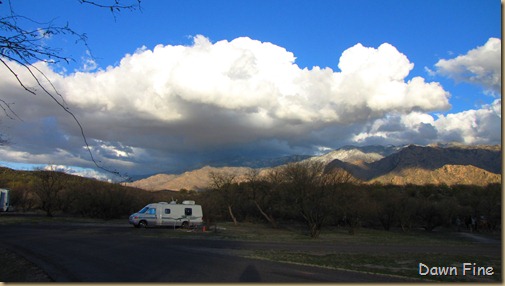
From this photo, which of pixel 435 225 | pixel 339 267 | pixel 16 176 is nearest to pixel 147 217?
pixel 339 267

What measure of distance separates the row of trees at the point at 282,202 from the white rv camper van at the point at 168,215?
562 cm

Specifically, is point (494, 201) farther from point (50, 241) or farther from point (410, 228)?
point (50, 241)

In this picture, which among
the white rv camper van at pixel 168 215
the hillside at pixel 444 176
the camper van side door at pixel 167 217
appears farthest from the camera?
the hillside at pixel 444 176

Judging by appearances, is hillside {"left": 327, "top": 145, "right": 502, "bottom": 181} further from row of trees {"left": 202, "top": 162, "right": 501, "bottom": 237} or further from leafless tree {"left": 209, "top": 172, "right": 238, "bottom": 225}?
leafless tree {"left": 209, "top": 172, "right": 238, "bottom": 225}

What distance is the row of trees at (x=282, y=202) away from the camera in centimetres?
4022

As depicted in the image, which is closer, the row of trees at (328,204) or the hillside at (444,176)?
the row of trees at (328,204)

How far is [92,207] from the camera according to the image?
53.0 m

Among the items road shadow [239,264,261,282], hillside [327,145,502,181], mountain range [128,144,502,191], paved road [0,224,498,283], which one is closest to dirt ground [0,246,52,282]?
paved road [0,224,498,283]

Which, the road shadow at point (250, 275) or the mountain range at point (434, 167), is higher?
the mountain range at point (434, 167)

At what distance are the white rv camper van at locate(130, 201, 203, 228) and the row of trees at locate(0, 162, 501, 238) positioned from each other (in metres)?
→ 5.62

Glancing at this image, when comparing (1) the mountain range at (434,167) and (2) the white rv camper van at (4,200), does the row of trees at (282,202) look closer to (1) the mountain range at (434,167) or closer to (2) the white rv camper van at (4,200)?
(2) the white rv camper van at (4,200)

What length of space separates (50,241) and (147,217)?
15.0m

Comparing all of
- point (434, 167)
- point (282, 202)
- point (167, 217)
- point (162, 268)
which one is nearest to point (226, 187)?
point (282, 202)

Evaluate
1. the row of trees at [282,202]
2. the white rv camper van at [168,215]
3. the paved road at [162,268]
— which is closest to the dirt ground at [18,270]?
the paved road at [162,268]
